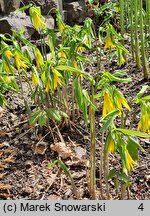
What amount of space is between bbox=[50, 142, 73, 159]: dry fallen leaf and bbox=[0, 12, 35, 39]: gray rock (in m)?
1.58

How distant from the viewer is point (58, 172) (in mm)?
1591

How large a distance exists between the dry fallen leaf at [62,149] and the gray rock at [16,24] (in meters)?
1.58

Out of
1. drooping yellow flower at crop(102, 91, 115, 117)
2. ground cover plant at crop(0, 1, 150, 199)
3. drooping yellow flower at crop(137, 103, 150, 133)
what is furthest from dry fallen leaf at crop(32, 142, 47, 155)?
drooping yellow flower at crop(137, 103, 150, 133)

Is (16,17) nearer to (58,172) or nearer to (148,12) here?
(148,12)

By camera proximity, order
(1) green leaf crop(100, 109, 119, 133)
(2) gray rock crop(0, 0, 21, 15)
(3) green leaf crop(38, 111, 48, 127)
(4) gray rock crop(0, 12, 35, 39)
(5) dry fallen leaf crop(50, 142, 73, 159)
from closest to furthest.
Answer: (1) green leaf crop(100, 109, 119, 133) → (3) green leaf crop(38, 111, 48, 127) → (5) dry fallen leaf crop(50, 142, 73, 159) → (4) gray rock crop(0, 12, 35, 39) → (2) gray rock crop(0, 0, 21, 15)

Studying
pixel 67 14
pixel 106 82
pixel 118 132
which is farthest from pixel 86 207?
pixel 67 14

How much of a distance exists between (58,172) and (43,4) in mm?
2352

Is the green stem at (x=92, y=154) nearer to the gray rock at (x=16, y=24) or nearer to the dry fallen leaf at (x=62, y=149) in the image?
the dry fallen leaf at (x=62, y=149)

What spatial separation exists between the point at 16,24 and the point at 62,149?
1.70 metres

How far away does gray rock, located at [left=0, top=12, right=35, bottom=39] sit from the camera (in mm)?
3084

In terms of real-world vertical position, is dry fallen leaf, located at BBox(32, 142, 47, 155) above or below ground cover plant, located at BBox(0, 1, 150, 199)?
below

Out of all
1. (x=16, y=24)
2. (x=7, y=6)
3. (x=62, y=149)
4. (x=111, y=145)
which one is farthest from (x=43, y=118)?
(x=7, y=6)

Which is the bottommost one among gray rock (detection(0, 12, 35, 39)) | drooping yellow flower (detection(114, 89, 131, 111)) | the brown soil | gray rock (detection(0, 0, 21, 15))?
the brown soil

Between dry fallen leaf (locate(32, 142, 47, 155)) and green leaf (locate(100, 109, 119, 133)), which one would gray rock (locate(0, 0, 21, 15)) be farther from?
green leaf (locate(100, 109, 119, 133))
